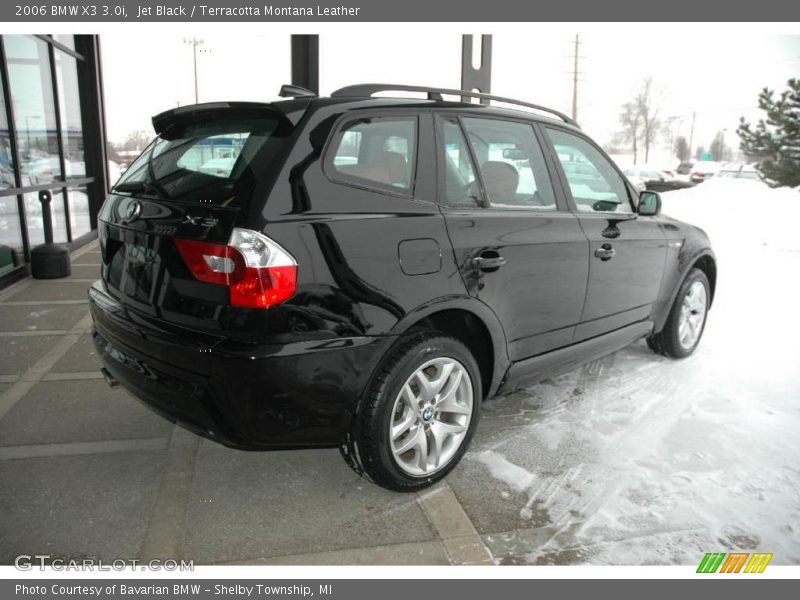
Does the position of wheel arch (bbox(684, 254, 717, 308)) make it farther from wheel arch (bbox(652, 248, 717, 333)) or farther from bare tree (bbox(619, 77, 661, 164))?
bare tree (bbox(619, 77, 661, 164))

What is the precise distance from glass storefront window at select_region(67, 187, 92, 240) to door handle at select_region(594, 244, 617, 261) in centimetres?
879

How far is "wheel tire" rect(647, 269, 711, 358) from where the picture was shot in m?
4.52

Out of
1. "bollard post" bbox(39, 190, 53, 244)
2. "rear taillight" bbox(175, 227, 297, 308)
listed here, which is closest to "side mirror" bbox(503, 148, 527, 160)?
"rear taillight" bbox(175, 227, 297, 308)

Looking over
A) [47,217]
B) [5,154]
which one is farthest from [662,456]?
[47,217]

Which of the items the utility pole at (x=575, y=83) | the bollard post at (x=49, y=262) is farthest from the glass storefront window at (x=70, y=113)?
the utility pole at (x=575, y=83)

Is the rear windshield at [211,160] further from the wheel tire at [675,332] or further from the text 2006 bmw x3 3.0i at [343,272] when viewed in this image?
the wheel tire at [675,332]

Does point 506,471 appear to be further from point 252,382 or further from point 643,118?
point 643,118

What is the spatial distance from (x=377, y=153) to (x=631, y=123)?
74003 mm

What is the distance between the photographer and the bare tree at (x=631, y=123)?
68.1m

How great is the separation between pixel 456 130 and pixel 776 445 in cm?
238

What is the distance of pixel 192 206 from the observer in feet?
7.65

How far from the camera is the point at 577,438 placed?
3.31 metres

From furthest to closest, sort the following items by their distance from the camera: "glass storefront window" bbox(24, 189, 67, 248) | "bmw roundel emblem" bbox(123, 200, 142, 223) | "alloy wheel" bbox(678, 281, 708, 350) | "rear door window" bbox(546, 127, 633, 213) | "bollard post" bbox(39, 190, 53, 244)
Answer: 1. "bollard post" bbox(39, 190, 53, 244)
2. "glass storefront window" bbox(24, 189, 67, 248)
3. "alloy wheel" bbox(678, 281, 708, 350)
4. "rear door window" bbox(546, 127, 633, 213)
5. "bmw roundel emblem" bbox(123, 200, 142, 223)

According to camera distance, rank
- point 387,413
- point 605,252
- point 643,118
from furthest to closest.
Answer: point 643,118
point 605,252
point 387,413
